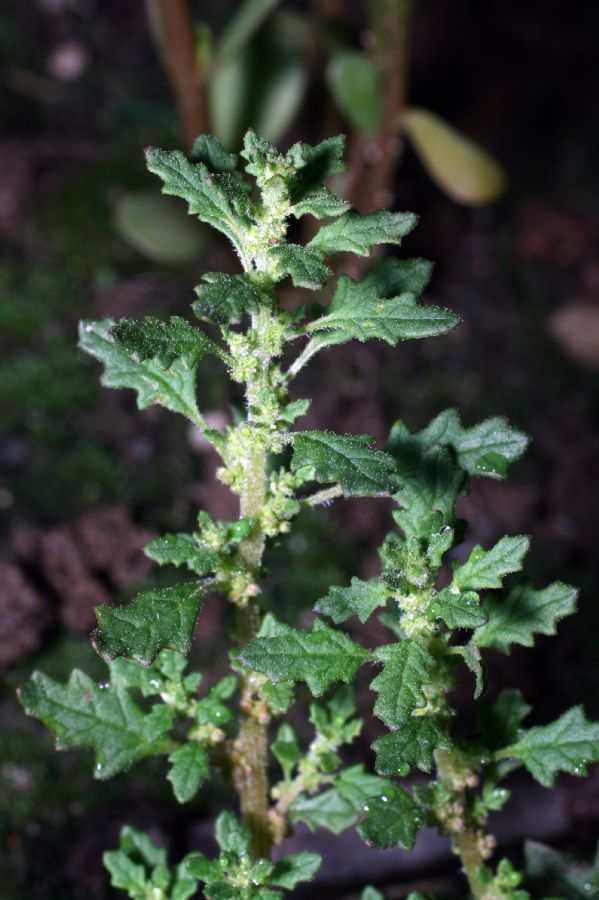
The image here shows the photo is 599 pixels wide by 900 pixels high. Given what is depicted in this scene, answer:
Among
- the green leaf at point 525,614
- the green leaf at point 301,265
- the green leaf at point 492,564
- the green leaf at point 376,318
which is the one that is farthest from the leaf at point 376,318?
the green leaf at point 525,614

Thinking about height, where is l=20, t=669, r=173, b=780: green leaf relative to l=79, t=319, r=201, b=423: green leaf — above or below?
below

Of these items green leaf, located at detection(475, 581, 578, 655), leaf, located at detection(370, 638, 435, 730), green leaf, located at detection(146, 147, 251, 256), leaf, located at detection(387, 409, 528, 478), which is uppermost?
green leaf, located at detection(146, 147, 251, 256)

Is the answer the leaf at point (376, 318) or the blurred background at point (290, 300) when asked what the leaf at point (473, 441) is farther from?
the blurred background at point (290, 300)

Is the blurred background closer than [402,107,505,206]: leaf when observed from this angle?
Yes

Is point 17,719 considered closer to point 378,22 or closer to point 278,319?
point 278,319

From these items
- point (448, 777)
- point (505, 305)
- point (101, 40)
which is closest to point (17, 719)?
point (448, 777)

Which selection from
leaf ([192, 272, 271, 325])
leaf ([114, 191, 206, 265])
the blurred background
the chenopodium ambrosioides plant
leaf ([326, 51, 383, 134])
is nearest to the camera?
leaf ([192, 272, 271, 325])

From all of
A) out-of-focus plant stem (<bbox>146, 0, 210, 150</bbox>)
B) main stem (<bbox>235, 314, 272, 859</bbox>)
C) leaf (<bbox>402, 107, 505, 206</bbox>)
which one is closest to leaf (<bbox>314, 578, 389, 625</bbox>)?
main stem (<bbox>235, 314, 272, 859</bbox>)

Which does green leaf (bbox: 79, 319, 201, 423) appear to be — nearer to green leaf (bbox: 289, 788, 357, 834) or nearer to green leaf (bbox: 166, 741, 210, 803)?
green leaf (bbox: 166, 741, 210, 803)
